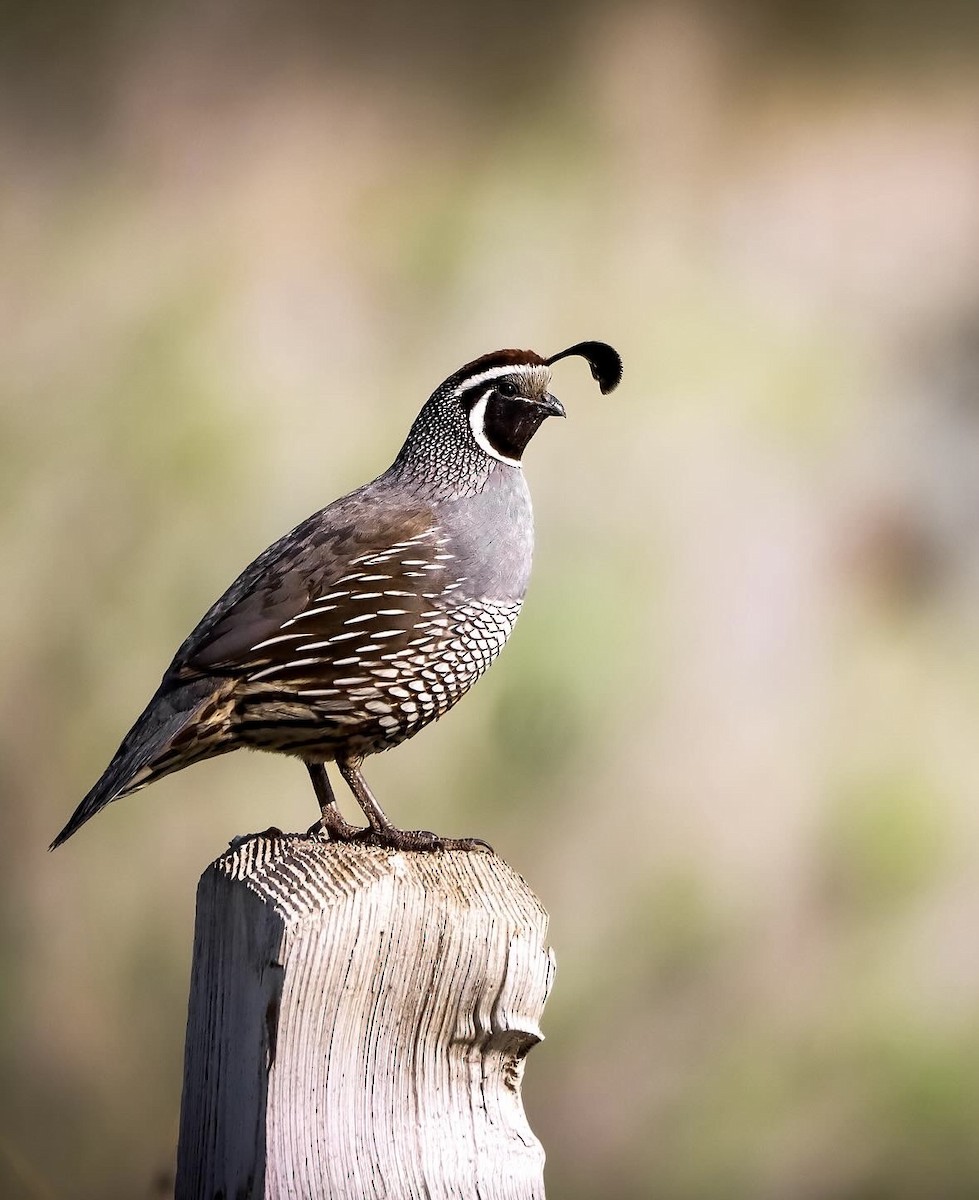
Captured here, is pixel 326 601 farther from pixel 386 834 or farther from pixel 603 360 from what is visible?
pixel 603 360

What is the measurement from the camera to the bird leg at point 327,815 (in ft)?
9.09

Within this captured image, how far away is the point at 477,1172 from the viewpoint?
1930 mm

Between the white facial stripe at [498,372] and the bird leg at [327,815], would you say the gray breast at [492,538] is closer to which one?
the white facial stripe at [498,372]

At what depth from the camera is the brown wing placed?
2.67 m

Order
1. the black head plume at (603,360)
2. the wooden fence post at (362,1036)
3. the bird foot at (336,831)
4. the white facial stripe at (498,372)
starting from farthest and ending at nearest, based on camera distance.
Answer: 1. the black head plume at (603,360)
2. the white facial stripe at (498,372)
3. the bird foot at (336,831)
4. the wooden fence post at (362,1036)

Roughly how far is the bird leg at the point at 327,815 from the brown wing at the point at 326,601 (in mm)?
297

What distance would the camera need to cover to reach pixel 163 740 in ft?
8.59

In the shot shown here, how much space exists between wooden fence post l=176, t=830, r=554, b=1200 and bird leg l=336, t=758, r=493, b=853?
16.8 inches

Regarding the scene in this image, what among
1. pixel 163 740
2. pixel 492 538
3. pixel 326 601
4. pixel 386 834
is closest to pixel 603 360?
pixel 492 538

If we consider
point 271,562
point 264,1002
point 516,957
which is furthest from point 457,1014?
point 271,562

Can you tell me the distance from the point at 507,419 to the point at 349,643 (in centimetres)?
59

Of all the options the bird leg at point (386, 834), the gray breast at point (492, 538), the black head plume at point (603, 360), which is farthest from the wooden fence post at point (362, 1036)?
the black head plume at point (603, 360)

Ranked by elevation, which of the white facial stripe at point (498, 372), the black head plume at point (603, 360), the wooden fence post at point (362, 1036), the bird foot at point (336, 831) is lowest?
the wooden fence post at point (362, 1036)

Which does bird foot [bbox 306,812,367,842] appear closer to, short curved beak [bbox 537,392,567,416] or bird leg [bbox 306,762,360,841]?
bird leg [bbox 306,762,360,841]
